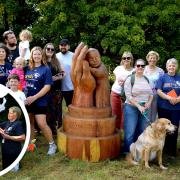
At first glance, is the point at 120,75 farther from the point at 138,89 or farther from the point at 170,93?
the point at 170,93

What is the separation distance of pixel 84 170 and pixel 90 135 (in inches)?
24.2

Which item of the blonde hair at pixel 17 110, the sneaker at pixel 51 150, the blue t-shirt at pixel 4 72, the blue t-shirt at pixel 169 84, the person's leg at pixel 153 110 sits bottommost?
the sneaker at pixel 51 150

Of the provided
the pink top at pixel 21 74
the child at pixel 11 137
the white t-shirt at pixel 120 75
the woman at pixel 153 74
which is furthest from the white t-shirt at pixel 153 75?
the child at pixel 11 137

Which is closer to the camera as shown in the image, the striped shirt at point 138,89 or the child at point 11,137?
the child at point 11,137

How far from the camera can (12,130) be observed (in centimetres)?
593

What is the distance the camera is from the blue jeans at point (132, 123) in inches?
263

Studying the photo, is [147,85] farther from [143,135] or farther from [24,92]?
[24,92]

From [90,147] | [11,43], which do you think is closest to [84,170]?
[90,147]

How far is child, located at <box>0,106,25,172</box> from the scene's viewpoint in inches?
233

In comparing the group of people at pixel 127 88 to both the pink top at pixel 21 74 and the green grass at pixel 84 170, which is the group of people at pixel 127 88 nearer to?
the pink top at pixel 21 74

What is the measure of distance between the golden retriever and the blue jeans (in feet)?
1.04

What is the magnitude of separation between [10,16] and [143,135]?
11617mm

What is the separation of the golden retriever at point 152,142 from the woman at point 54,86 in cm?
198

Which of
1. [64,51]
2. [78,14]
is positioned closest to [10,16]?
[78,14]
